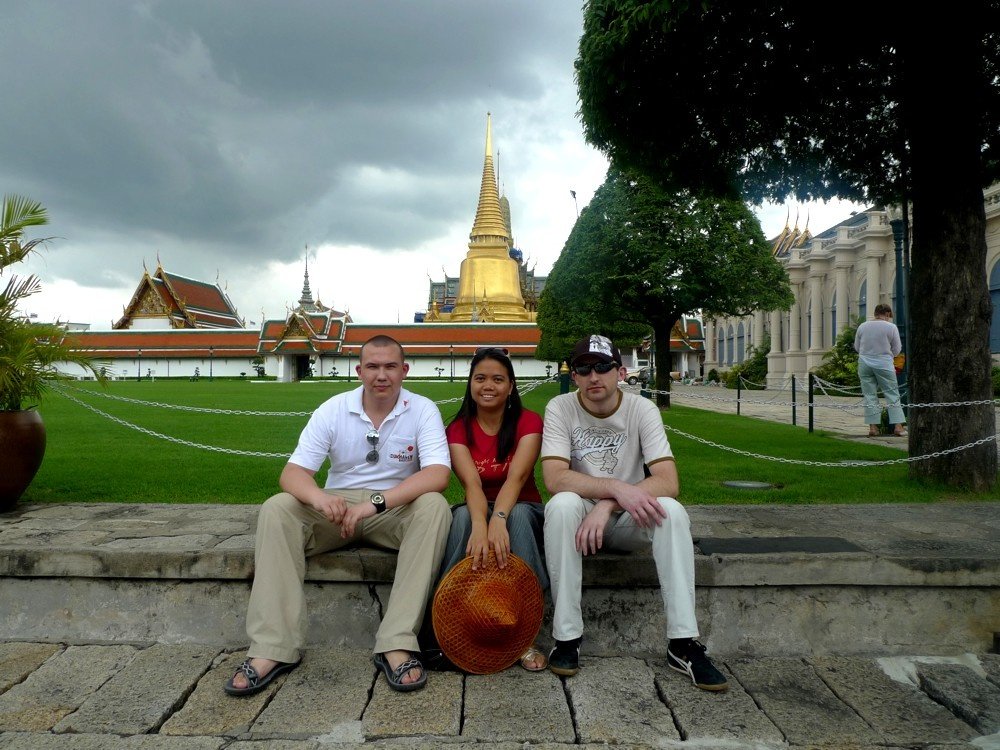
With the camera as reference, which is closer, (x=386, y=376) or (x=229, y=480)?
(x=386, y=376)

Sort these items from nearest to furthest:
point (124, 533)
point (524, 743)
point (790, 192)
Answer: point (524, 743)
point (124, 533)
point (790, 192)

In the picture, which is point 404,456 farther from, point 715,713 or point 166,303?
point 166,303

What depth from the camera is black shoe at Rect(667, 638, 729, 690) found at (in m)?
3.27

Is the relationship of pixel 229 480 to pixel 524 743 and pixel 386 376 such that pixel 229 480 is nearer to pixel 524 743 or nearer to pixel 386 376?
pixel 386 376

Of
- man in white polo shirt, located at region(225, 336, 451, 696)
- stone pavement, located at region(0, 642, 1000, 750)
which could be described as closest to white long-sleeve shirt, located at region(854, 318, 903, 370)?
stone pavement, located at region(0, 642, 1000, 750)

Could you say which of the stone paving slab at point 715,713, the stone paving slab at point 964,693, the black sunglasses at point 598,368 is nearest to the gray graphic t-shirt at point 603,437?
the black sunglasses at point 598,368

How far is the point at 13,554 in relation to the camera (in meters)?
3.89

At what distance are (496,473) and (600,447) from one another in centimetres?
56

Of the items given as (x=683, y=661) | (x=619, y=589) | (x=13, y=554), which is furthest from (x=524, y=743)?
(x=13, y=554)

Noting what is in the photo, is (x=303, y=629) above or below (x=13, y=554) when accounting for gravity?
below

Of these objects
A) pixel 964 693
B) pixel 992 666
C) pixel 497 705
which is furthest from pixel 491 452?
pixel 992 666

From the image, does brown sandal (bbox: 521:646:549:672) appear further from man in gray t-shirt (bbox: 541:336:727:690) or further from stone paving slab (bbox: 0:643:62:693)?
stone paving slab (bbox: 0:643:62:693)

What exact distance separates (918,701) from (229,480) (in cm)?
591

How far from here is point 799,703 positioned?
3.20 m
